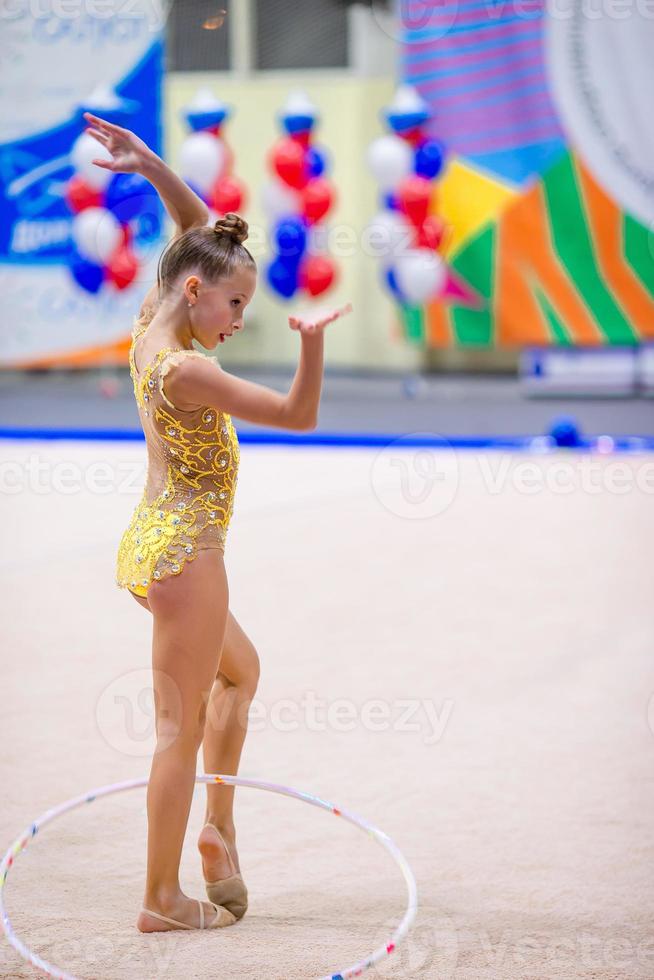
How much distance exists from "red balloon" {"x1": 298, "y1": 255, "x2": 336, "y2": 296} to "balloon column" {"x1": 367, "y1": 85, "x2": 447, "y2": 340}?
40cm

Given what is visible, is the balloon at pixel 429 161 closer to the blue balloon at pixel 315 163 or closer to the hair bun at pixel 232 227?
the blue balloon at pixel 315 163

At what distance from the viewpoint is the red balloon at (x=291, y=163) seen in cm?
830

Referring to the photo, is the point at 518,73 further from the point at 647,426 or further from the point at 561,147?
the point at 647,426

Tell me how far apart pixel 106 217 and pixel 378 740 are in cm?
580

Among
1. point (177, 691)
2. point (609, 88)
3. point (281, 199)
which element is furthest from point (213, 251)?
point (609, 88)

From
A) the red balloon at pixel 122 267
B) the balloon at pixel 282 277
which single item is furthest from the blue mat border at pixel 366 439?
the red balloon at pixel 122 267

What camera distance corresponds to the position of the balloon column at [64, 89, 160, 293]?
8.02m

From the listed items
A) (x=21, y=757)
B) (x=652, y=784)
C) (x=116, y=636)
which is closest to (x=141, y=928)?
(x=21, y=757)

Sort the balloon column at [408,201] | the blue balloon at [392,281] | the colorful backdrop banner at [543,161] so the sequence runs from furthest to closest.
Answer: the colorful backdrop banner at [543,161] < the blue balloon at [392,281] < the balloon column at [408,201]

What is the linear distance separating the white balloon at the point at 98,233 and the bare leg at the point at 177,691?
256 inches

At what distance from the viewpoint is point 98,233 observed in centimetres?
806

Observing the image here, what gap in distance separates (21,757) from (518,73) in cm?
851

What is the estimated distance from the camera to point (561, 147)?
9.93 meters

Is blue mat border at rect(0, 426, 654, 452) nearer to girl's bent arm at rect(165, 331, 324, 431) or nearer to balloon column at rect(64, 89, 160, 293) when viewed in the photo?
balloon column at rect(64, 89, 160, 293)
